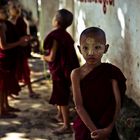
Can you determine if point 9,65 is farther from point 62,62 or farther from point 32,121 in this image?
point 62,62

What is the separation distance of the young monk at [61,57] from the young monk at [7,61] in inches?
26.7

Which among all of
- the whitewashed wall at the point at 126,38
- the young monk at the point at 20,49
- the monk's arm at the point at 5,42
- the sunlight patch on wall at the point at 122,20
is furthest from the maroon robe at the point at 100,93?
the young monk at the point at 20,49

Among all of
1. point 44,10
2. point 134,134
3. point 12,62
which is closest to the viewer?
point 134,134

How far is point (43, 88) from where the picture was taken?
289 inches

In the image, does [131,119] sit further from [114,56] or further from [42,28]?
[42,28]

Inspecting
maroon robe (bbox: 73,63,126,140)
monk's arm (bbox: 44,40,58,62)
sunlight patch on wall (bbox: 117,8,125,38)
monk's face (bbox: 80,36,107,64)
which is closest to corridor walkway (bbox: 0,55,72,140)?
monk's arm (bbox: 44,40,58,62)

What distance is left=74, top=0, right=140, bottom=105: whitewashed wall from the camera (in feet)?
16.5

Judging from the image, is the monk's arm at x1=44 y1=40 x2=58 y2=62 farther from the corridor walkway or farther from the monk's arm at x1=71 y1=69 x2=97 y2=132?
the monk's arm at x1=71 y1=69 x2=97 y2=132

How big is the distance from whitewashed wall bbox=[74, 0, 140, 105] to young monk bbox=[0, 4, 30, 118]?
120 cm

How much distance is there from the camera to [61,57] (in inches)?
202

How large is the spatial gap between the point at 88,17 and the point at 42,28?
2.74 meters

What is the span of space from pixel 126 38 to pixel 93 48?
224cm

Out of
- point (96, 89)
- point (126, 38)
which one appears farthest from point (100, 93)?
point (126, 38)

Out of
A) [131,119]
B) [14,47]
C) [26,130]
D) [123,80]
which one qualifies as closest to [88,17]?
[14,47]
